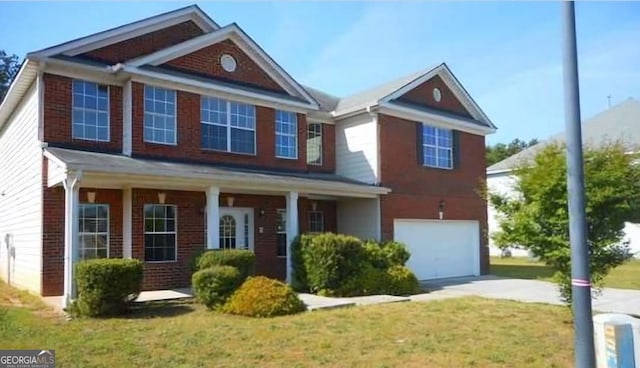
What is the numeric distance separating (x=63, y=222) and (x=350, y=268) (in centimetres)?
740

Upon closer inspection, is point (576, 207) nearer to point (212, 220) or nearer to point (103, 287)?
point (103, 287)

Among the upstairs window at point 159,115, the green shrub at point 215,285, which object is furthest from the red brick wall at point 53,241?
the green shrub at point 215,285

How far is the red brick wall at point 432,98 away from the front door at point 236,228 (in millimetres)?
7297

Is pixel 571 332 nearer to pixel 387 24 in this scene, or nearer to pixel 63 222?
pixel 387 24

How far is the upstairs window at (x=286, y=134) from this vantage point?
59.3 feet

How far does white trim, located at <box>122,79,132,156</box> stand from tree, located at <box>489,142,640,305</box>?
9912 mm

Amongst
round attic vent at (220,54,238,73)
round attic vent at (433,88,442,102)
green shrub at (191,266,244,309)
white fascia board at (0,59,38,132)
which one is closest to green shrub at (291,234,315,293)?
green shrub at (191,266,244,309)

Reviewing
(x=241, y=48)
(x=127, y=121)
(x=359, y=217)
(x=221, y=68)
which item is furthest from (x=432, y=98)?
(x=127, y=121)

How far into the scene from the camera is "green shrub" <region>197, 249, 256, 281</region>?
42.3 ft

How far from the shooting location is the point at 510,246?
1093 cm

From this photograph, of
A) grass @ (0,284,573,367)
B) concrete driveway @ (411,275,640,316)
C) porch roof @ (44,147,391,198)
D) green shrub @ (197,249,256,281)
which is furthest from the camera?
concrete driveway @ (411,275,640,316)

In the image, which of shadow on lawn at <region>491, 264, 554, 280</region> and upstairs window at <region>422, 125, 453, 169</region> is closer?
upstairs window at <region>422, 125, 453, 169</region>

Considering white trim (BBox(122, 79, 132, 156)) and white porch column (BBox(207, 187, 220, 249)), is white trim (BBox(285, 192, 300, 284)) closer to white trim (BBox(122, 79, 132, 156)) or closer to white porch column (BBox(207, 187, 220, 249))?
white porch column (BBox(207, 187, 220, 249))

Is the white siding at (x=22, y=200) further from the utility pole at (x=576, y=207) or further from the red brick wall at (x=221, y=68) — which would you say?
the utility pole at (x=576, y=207)
